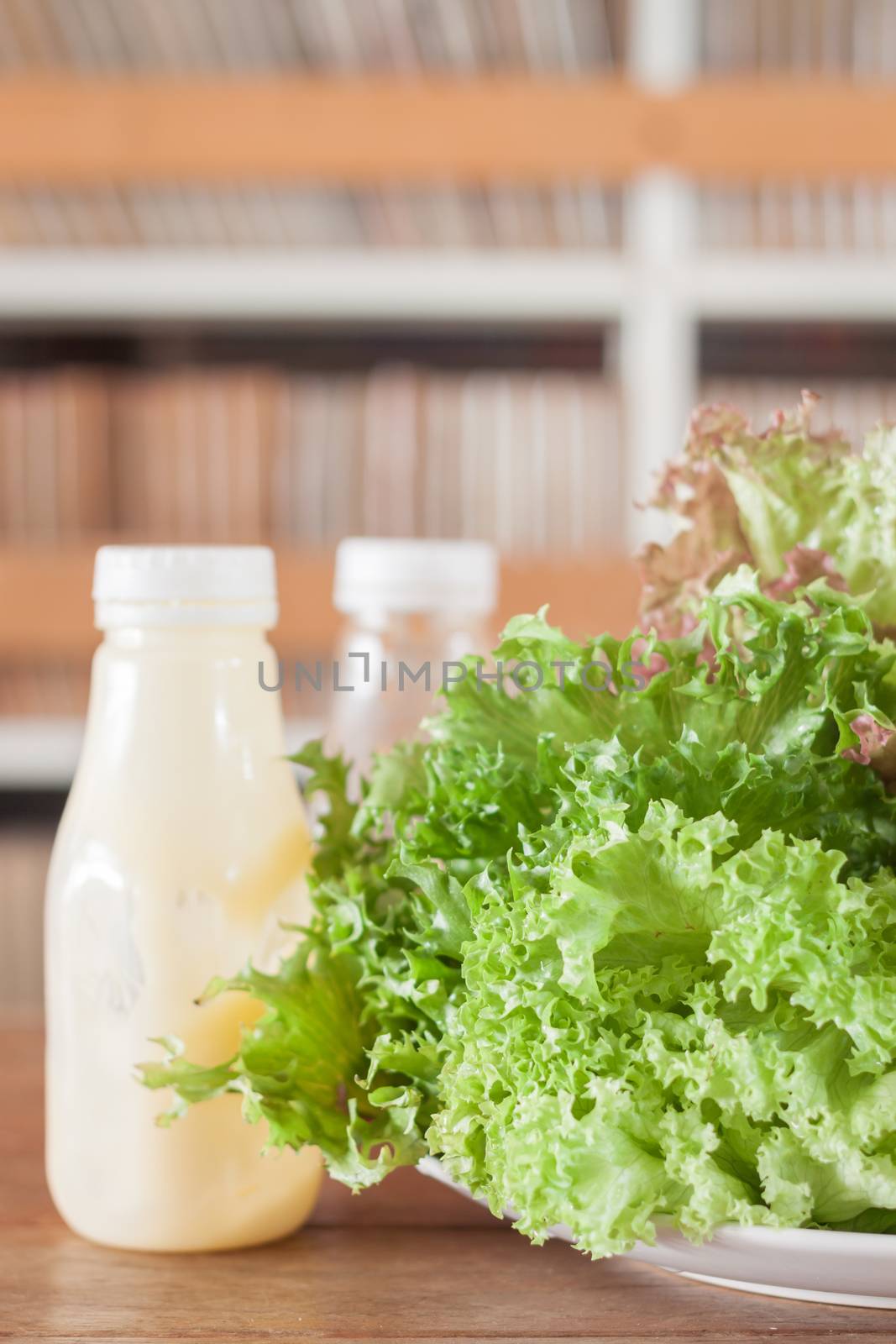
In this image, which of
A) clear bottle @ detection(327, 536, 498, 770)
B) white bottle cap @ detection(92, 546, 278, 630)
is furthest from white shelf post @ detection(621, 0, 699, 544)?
white bottle cap @ detection(92, 546, 278, 630)

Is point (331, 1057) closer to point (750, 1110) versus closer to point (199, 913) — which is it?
point (199, 913)

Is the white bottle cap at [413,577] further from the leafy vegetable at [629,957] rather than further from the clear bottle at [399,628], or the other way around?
the leafy vegetable at [629,957]

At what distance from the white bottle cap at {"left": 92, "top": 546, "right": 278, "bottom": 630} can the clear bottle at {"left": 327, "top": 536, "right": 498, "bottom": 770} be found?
0.19 meters

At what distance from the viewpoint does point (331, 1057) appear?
62 cm

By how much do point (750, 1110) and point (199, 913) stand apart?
25 cm

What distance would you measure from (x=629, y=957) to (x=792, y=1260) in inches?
4.6

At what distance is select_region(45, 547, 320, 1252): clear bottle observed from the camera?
0.62 meters

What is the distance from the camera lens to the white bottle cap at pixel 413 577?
32.4 inches

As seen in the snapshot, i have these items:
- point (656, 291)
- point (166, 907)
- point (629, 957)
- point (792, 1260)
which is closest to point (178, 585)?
point (166, 907)

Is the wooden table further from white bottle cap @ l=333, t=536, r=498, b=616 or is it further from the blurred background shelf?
the blurred background shelf

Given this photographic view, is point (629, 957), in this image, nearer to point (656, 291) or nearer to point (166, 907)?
point (166, 907)

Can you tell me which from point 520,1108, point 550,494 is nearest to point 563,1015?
point 520,1108

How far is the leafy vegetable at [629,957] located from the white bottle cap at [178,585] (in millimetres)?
104

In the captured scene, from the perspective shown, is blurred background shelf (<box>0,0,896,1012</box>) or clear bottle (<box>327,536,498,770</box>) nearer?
clear bottle (<box>327,536,498,770</box>)
